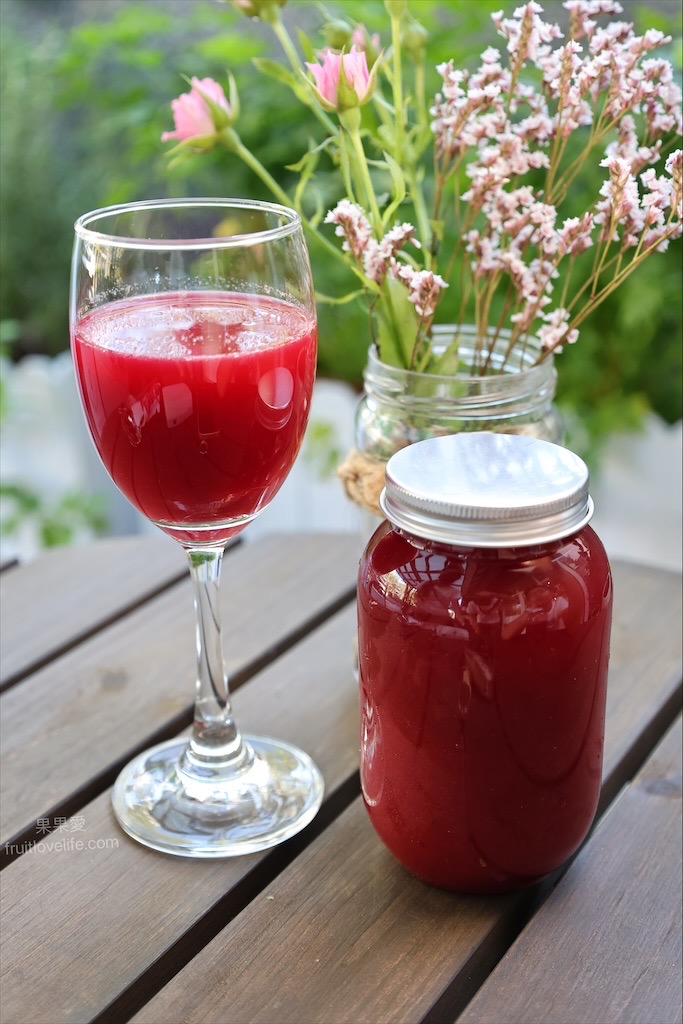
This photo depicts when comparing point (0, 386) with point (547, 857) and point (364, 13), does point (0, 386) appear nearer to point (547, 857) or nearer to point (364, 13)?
point (364, 13)

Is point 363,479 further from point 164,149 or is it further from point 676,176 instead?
point 164,149

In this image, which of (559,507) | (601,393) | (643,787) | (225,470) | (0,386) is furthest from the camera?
(0,386)

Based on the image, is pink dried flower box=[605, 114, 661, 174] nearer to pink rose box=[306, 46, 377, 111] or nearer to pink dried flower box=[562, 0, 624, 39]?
pink dried flower box=[562, 0, 624, 39]

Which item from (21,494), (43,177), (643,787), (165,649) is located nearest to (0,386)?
(21,494)

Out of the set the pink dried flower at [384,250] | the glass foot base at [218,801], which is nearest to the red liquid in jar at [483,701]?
the glass foot base at [218,801]

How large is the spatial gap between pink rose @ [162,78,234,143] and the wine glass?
8cm

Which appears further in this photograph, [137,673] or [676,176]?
[137,673]

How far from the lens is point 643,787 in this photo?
2.95 feet

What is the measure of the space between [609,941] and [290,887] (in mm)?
221

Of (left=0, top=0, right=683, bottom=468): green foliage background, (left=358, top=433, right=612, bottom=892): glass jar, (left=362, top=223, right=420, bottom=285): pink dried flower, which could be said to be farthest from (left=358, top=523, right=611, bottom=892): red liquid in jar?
(left=0, top=0, right=683, bottom=468): green foliage background

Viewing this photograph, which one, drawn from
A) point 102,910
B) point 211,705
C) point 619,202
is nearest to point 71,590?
point 211,705

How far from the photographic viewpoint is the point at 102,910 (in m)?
0.77

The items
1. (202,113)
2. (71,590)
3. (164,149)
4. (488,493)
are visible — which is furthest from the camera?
(164,149)

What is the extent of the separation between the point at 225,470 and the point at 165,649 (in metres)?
0.36
